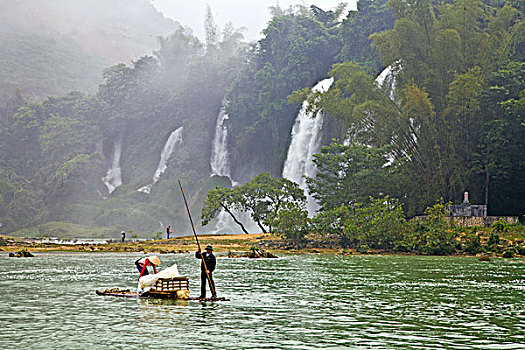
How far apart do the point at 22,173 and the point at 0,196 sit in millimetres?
12431

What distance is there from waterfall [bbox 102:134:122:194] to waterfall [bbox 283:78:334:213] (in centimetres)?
4311

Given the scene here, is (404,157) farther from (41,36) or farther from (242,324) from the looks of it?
(41,36)

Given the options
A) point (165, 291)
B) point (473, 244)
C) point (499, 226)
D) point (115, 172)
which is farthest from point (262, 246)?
point (115, 172)

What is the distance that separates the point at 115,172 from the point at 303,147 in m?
48.1

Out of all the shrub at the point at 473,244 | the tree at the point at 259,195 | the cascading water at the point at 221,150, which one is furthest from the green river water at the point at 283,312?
the cascading water at the point at 221,150

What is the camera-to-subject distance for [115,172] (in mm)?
101500

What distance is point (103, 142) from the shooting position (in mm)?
104750

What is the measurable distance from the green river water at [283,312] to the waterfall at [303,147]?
34735 mm

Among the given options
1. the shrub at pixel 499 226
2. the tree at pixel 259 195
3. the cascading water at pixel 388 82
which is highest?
the cascading water at pixel 388 82

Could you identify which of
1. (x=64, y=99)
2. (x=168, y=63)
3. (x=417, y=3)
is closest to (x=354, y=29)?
(x=417, y=3)

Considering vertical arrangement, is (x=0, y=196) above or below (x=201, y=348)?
above

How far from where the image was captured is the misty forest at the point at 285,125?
43406mm

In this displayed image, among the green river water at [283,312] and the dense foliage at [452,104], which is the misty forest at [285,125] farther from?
the green river water at [283,312]

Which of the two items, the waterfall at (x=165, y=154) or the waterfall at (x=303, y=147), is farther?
the waterfall at (x=165, y=154)
